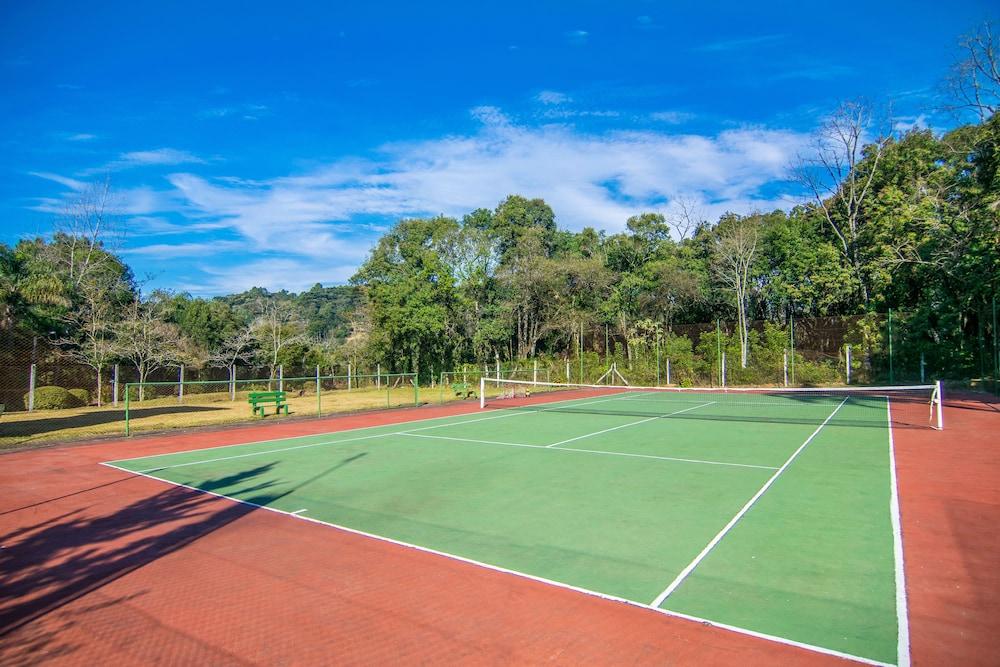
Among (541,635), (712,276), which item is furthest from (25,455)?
(712,276)

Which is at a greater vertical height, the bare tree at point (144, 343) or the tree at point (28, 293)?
the tree at point (28, 293)

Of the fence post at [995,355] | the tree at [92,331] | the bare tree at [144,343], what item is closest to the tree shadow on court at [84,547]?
the bare tree at [144,343]

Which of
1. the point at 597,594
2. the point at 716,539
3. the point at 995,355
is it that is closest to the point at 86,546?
the point at 597,594

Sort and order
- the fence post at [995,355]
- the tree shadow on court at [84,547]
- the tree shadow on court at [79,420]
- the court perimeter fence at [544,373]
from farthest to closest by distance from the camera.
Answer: the court perimeter fence at [544,373]
the fence post at [995,355]
the tree shadow on court at [79,420]
the tree shadow on court at [84,547]

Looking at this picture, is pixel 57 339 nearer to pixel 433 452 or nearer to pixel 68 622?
pixel 433 452

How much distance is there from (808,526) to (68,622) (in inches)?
297

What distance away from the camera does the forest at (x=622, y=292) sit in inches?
1021

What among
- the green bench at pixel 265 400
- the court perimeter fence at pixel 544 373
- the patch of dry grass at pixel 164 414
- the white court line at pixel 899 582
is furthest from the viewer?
the court perimeter fence at pixel 544 373

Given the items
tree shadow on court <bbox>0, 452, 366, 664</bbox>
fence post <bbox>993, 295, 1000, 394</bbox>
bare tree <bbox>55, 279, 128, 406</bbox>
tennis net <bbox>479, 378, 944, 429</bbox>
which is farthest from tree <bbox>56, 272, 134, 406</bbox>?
fence post <bbox>993, 295, 1000, 394</bbox>

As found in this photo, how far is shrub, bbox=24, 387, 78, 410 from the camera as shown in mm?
23594

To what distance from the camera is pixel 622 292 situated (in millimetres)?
42719

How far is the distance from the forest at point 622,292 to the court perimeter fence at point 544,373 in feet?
0.69

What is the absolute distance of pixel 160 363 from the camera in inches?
1154

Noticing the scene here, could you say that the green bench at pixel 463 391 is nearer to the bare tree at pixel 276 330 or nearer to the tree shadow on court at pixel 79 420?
the tree shadow on court at pixel 79 420
